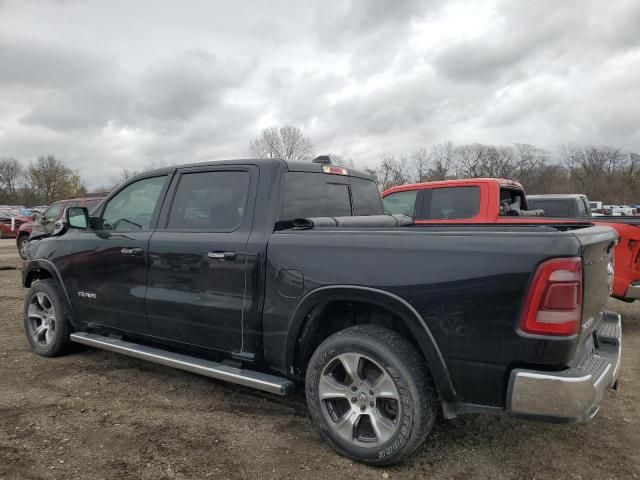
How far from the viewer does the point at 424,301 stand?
2.66 meters

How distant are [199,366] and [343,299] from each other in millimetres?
1268

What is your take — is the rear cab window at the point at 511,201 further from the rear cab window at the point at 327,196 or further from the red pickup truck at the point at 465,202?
the rear cab window at the point at 327,196

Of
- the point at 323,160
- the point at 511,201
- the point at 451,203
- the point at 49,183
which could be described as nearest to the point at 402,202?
the point at 451,203

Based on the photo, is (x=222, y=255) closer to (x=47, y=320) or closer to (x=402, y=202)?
(x=47, y=320)

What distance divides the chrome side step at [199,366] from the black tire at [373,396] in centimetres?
25

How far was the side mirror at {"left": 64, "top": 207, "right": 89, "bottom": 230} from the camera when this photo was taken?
452 centimetres

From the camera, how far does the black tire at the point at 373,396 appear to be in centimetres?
274

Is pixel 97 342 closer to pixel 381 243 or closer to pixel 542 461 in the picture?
pixel 381 243

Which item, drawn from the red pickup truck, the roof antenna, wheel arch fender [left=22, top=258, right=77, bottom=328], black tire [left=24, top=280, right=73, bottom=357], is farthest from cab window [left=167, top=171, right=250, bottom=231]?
the red pickup truck

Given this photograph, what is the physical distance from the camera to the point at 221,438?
3.30 meters

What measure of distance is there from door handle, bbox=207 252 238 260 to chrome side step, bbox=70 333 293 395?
763 mm

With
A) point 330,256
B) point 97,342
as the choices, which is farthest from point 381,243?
point 97,342

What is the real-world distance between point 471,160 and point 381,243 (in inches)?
3217

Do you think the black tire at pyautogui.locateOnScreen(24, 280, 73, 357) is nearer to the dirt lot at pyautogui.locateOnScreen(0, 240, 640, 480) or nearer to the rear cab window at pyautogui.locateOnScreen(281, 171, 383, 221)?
the dirt lot at pyautogui.locateOnScreen(0, 240, 640, 480)
